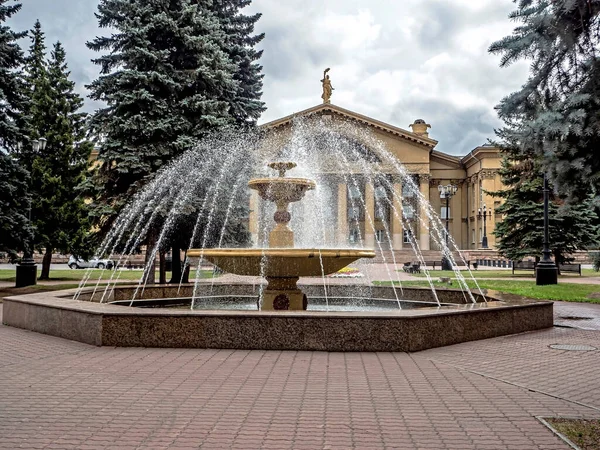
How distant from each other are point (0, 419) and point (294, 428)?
2.41 meters

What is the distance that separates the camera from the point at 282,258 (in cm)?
948

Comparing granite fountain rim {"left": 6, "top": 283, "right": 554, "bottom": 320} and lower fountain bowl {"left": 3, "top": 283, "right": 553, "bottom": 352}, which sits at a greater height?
granite fountain rim {"left": 6, "top": 283, "right": 554, "bottom": 320}

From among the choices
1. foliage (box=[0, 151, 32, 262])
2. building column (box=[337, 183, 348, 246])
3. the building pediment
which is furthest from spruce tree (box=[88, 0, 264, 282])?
building column (box=[337, 183, 348, 246])

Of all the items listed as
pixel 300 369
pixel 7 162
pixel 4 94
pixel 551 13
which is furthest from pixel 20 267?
pixel 551 13

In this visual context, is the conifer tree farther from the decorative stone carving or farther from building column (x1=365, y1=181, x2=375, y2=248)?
the decorative stone carving

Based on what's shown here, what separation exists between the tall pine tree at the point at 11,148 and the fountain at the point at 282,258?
35.6 feet

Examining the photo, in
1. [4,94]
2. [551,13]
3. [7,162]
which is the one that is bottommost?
[551,13]

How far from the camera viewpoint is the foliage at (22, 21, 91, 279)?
27.9m

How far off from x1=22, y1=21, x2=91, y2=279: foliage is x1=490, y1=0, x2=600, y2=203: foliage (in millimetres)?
25978

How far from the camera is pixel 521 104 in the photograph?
185 inches

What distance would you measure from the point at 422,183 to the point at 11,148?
45703mm

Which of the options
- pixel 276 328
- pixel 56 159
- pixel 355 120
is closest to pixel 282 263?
pixel 276 328

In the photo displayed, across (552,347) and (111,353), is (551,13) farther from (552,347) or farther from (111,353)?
(111,353)

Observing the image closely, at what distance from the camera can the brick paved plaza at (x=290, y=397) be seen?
4250 millimetres
